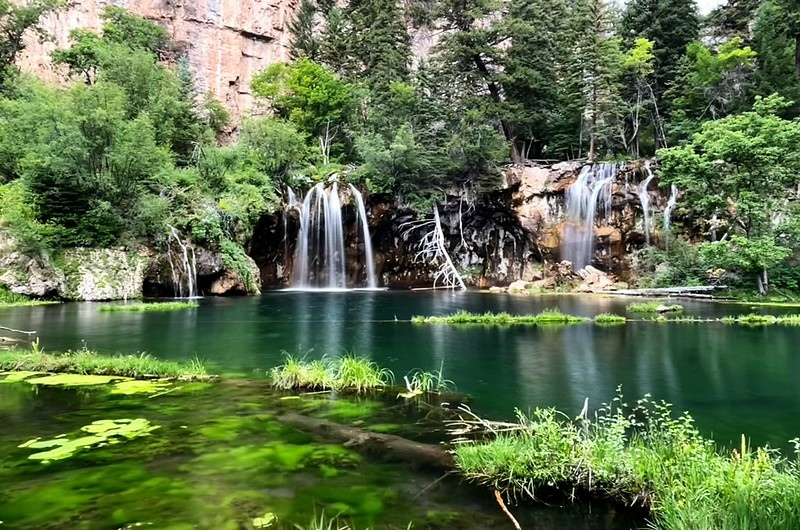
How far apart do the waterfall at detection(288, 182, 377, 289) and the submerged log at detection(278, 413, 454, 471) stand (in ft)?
97.4

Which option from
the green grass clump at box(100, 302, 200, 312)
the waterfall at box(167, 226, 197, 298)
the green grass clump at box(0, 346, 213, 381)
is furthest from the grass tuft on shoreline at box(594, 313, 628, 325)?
the waterfall at box(167, 226, 197, 298)

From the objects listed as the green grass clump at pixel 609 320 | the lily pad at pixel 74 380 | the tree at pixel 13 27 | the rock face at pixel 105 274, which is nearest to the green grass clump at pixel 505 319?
the green grass clump at pixel 609 320

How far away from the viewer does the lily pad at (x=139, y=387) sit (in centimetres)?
799

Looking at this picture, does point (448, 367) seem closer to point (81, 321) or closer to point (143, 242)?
point (81, 321)

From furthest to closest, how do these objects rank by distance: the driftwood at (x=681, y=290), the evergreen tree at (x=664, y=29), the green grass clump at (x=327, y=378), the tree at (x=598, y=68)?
1. the evergreen tree at (x=664, y=29)
2. the tree at (x=598, y=68)
3. the driftwood at (x=681, y=290)
4. the green grass clump at (x=327, y=378)

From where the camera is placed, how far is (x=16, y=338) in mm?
12891

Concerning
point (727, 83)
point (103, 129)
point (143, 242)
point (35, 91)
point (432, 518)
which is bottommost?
point (432, 518)

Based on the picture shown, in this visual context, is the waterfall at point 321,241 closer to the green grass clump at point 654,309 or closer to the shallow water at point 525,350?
the shallow water at point 525,350

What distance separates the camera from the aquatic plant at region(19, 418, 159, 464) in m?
5.33

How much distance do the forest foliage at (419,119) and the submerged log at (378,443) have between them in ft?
72.7

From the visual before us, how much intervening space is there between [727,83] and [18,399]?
41.7 meters

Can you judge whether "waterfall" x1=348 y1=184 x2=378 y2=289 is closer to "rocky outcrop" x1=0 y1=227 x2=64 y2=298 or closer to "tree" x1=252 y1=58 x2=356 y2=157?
"tree" x1=252 y1=58 x2=356 y2=157

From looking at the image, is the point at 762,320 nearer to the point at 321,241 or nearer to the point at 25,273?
the point at 321,241

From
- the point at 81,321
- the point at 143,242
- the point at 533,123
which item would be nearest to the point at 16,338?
the point at 81,321
